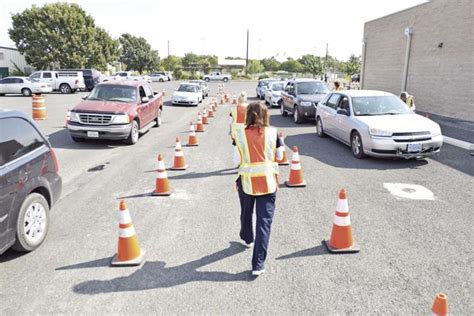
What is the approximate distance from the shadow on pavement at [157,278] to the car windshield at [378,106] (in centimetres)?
682

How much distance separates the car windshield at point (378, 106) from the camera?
9.42 meters

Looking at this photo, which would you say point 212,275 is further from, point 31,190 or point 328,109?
point 328,109

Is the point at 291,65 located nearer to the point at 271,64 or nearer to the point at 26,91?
the point at 271,64

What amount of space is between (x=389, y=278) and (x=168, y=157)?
6625mm

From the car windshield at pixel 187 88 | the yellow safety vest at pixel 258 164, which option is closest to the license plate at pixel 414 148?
the yellow safety vest at pixel 258 164

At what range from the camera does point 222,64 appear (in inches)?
3812

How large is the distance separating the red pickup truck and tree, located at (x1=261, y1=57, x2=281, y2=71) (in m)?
104

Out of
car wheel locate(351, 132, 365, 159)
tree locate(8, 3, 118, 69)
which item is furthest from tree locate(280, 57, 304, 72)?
car wheel locate(351, 132, 365, 159)

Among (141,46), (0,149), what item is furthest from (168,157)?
(141,46)

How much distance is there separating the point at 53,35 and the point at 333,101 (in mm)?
42254

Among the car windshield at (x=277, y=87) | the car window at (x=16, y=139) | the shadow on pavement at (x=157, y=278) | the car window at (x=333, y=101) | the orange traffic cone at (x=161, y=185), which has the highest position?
the car windshield at (x=277, y=87)

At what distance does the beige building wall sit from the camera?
14.9 meters

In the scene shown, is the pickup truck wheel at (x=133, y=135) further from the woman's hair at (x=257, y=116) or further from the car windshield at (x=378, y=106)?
the woman's hair at (x=257, y=116)

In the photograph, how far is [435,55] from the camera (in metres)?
16.9
